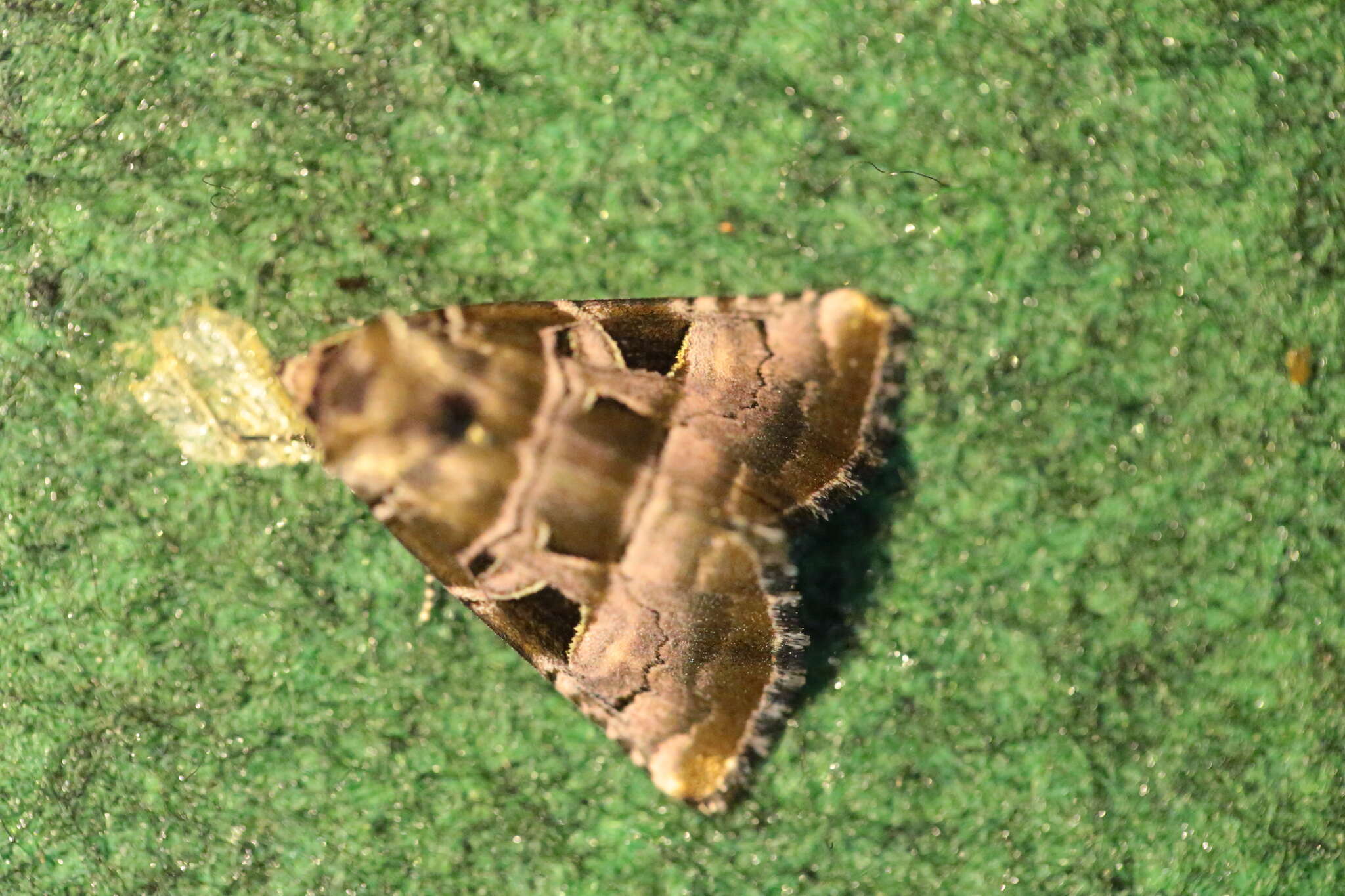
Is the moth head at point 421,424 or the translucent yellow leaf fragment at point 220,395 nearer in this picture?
the moth head at point 421,424

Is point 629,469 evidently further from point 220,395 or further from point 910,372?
point 220,395

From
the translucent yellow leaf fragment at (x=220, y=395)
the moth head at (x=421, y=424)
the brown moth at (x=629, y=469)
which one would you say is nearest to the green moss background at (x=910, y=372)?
the translucent yellow leaf fragment at (x=220, y=395)

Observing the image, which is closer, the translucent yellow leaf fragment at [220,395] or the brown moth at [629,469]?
the brown moth at [629,469]

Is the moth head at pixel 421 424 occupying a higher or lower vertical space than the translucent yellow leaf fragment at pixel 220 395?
higher

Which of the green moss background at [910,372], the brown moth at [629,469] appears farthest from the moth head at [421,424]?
the green moss background at [910,372]

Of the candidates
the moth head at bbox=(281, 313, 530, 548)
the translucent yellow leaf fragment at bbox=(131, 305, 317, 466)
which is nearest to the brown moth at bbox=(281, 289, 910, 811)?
the moth head at bbox=(281, 313, 530, 548)

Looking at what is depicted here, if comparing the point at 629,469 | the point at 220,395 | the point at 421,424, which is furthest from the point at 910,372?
the point at 220,395

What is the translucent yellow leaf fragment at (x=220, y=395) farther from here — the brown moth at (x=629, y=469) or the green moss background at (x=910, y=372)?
the brown moth at (x=629, y=469)

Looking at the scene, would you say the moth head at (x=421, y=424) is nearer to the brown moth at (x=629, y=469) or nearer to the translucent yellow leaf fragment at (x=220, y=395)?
the brown moth at (x=629, y=469)
